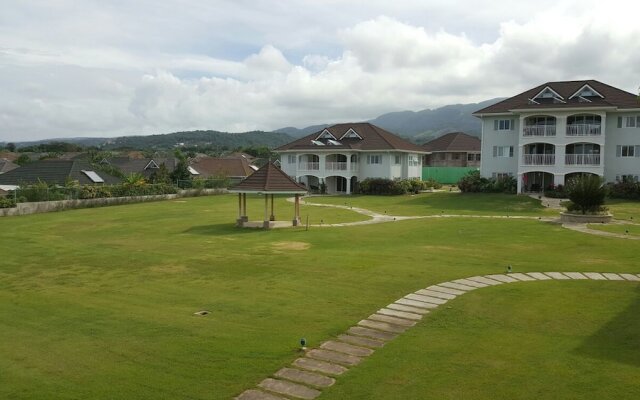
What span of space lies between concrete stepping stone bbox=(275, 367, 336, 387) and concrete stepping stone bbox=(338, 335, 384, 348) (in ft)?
5.03

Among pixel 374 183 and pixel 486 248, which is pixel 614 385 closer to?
pixel 486 248

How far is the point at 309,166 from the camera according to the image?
56281mm

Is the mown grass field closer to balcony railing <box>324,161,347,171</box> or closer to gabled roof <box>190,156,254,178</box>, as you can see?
balcony railing <box>324,161,347,171</box>

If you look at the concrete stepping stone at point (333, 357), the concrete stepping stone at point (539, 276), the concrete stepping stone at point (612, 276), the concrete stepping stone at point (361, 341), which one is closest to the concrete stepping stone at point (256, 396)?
the concrete stepping stone at point (333, 357)

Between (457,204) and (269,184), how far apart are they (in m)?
16.4

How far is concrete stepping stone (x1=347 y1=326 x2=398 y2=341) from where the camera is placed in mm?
9609

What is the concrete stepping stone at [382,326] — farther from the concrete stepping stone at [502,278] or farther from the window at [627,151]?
the window at [627,151]

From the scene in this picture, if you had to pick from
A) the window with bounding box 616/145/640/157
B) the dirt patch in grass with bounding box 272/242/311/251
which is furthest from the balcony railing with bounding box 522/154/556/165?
the dirt patch in grass with bounding box 272/242/311/251

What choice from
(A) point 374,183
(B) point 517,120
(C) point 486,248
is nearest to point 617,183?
(B) point 517,120

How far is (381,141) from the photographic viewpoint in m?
55.2

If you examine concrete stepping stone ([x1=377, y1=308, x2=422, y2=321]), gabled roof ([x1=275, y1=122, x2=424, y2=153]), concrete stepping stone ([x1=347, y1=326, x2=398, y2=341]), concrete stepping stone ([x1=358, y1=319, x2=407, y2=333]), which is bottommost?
concrete stepping stone ([x1=347, y1=326, x2=398, y2=341])

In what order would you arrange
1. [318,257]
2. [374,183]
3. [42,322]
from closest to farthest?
[42,322], [318,257], [374,183]

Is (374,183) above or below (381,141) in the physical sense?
below

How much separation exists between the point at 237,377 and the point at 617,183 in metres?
39.8
